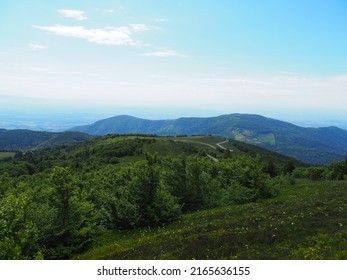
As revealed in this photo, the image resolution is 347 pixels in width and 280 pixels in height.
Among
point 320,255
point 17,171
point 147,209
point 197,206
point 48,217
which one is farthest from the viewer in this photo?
point 17,171

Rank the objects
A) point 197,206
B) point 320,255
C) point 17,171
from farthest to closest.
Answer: point 17,171 → point 197,206 → point 320,255

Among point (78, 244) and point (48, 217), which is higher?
point (48, 217)

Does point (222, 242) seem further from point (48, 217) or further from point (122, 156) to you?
point (122, 156)

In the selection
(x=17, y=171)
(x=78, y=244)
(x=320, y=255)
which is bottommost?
(x=17, y=171)

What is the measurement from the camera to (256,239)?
852 inches

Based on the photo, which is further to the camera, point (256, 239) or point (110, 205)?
point (110, 205)

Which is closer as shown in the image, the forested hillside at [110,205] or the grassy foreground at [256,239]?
the grassy foreground at [256,239]

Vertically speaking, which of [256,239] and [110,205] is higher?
[256,239]

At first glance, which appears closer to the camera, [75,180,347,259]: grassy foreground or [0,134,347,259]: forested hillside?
[75,180,347,259]: grassy foreground

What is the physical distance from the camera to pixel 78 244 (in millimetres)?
30953

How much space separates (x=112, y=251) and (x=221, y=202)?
2493 cm

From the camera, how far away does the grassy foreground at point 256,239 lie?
1862 cm

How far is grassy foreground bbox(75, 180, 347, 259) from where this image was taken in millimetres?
18625

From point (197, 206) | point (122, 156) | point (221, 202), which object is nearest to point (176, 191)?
point (197, 206)
